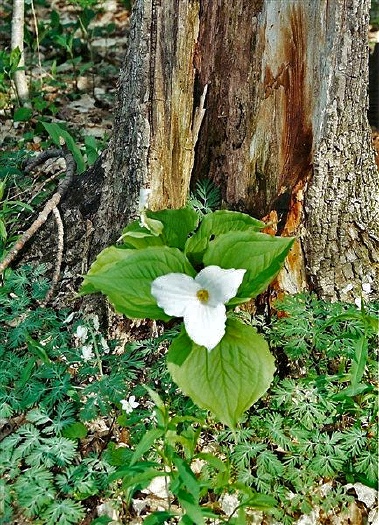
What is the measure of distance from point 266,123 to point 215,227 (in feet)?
1.29

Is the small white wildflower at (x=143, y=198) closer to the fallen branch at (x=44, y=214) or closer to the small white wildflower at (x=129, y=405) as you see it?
the small white wildflower at (x=129, y=405)

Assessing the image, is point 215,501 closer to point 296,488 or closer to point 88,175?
point 296,488

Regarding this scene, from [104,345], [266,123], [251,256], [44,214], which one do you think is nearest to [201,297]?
[251,256]

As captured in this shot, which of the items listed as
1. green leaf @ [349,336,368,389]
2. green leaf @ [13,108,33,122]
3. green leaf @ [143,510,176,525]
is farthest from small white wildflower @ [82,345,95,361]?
green leaf @ [13,108,33,122]

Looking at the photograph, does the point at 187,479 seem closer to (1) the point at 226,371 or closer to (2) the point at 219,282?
(1) the point at 226,371

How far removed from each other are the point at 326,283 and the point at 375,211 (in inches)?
12.5

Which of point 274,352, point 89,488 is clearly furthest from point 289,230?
point 89,488

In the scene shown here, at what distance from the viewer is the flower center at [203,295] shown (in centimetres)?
179

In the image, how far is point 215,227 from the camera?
77.7 inches

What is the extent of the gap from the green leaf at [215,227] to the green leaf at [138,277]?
0.10m

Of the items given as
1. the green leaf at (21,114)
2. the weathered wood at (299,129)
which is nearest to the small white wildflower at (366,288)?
the weathered wood at (299,129)

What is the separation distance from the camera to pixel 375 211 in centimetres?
228

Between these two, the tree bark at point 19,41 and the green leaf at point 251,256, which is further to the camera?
the tree bark at point 19,41

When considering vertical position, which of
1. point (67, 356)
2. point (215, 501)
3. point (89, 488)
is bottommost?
point (215, 501)
